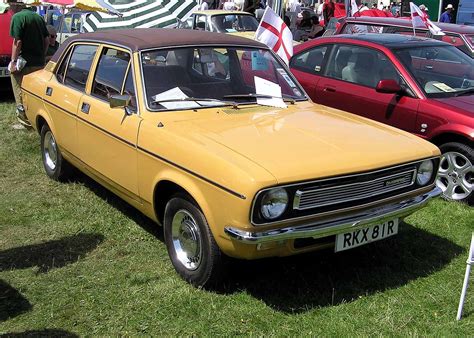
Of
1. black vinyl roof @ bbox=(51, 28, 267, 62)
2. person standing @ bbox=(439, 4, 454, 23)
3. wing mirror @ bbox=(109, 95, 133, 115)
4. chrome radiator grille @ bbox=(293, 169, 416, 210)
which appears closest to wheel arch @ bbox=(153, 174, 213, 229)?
chrome radiator grille @ bbox=(293, 169, 416, 210)

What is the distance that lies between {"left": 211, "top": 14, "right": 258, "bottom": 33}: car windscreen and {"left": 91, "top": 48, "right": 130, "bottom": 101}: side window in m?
9.51

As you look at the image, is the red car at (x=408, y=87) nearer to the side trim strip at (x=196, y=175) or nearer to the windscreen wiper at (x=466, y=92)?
the windscreen wiper at (x=466, y=92)

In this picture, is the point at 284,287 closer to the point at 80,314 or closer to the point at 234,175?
the point at 234,175

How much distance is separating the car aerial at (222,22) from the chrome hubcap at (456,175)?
923cm

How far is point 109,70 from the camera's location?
4629 mm

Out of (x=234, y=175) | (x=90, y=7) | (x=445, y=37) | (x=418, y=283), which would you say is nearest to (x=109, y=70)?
(x=234, y=175)

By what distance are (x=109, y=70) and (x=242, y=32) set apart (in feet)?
32.7

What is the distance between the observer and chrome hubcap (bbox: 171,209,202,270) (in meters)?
3.58

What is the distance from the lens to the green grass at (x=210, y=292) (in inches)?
129

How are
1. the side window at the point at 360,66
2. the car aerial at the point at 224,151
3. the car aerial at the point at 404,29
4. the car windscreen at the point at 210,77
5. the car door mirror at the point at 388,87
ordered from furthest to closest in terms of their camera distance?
the car aerial at the point at 404,29 < the side window at the point at 360,66 < the car door mirror at the point at 388,87 < the car windscreen at the point at 210,77 < the car aerial at the point at 224,151

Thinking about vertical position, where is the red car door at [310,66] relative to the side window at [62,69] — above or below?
below

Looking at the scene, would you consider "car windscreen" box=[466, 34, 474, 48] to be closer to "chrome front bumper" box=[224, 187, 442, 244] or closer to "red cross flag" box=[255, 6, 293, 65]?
"red cross flag" box=[255, 6, 293, 65]

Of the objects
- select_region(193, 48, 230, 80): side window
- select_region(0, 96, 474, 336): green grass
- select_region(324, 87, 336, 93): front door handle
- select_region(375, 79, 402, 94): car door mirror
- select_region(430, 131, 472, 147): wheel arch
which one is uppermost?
select_region(193, 48, 230, 80): side window

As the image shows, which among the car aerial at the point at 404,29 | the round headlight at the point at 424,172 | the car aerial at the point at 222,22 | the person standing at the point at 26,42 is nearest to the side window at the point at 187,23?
the car aerial at the point at 222,22
